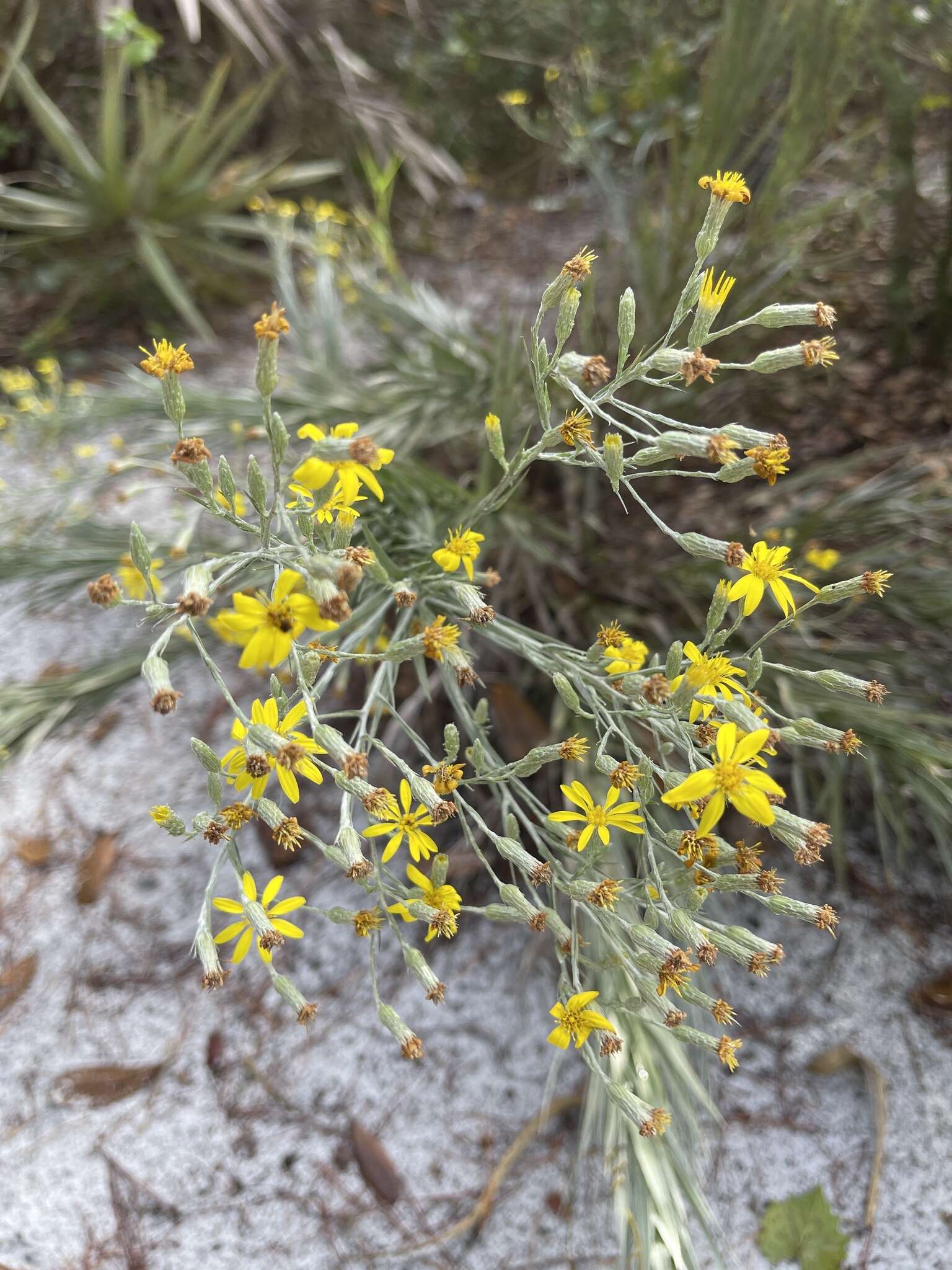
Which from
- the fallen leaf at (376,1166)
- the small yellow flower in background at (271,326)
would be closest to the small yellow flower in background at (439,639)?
the small yellow flower in background at (271,326)

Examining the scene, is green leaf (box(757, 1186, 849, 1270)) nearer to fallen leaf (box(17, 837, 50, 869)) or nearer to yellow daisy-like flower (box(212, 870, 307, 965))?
yellow daisy-like flower (box(212, 870, 307, 965))

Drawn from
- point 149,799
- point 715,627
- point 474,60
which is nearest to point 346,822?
point 715,627

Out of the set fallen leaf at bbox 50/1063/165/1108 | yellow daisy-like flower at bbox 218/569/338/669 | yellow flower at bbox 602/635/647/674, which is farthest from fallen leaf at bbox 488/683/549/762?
fallen leaf at bbox 50/1063/165/1108

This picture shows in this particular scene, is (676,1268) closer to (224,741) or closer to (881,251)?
(224,741)

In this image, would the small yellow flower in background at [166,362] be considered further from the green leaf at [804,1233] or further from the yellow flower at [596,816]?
the green leaf at [804,1233]

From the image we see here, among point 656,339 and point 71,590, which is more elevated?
point 656,339

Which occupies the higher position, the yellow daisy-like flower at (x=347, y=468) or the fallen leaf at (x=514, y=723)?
the yellow daisy-like flower at (x=347, y=468)

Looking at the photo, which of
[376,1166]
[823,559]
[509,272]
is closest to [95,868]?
[376,1166]
